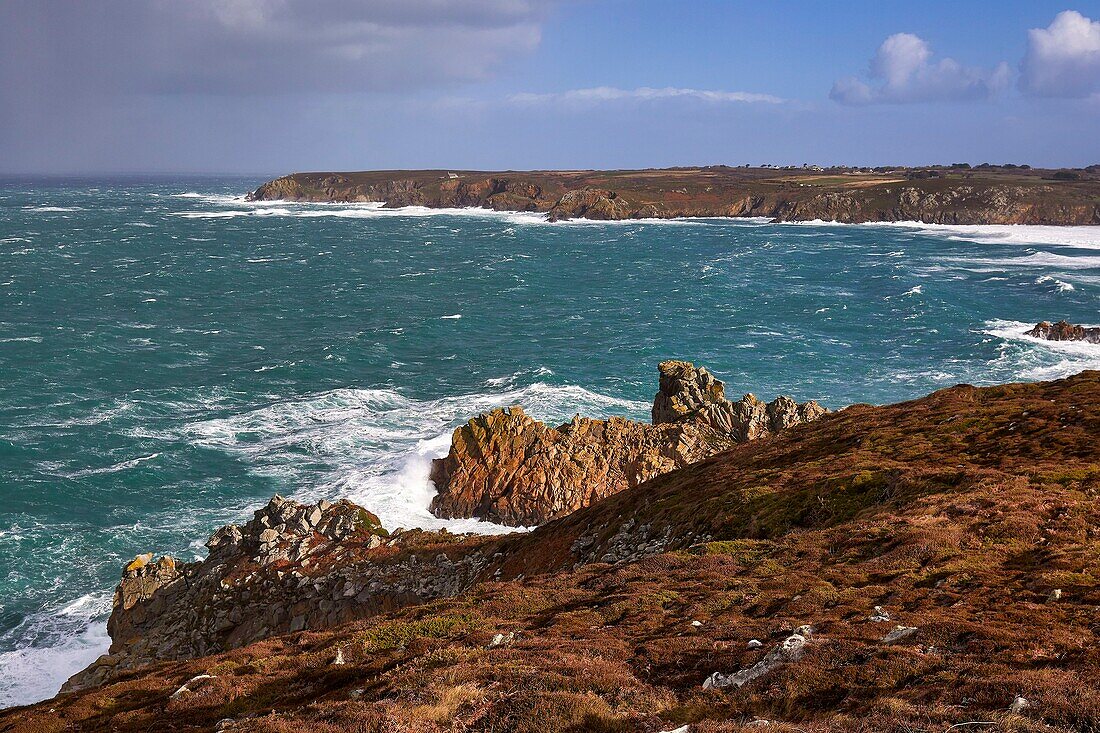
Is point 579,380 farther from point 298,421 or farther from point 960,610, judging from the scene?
point 960,610

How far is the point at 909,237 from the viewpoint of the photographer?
18200cm

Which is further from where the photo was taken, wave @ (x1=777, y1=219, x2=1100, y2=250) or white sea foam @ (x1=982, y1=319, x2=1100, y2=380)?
wave @ (x1=777, y1=219, x2=1100, y2=250)

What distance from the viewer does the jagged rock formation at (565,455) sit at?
44344mm

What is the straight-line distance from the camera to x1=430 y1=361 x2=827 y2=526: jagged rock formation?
145 ft

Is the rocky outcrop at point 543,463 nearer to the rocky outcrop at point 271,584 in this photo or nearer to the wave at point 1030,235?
the rocky outcrop at point 271,584

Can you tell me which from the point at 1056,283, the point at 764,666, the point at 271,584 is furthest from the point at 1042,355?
the point at 764,666

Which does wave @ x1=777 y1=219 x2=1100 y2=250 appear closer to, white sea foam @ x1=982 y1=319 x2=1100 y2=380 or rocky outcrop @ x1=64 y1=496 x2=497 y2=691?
white sea foam @ x1=982 y1=319 x2=1100 y2=380

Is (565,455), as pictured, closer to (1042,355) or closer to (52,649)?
(52,649)

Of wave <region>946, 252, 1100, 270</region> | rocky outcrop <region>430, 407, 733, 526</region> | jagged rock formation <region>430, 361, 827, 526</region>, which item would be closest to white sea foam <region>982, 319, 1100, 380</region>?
jagged rock formation <region>430, 361, 827, 526</region>

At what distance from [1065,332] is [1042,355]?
9.31 m

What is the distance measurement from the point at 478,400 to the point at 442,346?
20.2 m

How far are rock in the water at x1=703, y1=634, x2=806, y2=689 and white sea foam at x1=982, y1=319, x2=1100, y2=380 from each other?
63.3 metres

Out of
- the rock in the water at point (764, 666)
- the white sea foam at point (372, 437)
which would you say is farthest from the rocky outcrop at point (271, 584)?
the rock in the water at point (764, 666)

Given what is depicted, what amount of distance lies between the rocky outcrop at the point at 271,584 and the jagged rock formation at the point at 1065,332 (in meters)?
74.7
